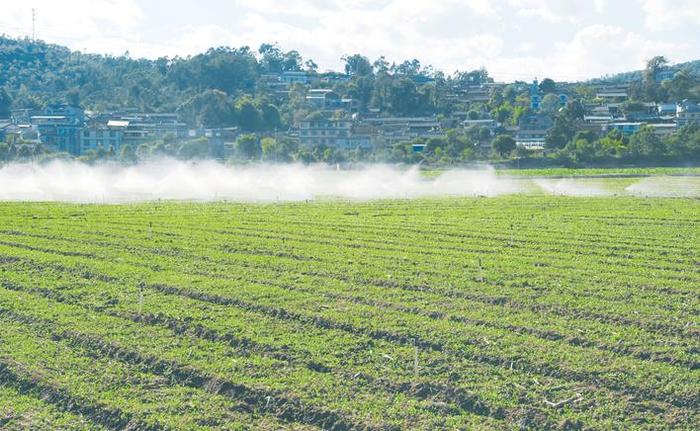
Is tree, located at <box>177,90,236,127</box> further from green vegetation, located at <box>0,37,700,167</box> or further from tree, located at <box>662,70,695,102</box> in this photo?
tree, located at <box>662,70,695,102</box>

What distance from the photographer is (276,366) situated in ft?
51.1

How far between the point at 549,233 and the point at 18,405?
2256cm

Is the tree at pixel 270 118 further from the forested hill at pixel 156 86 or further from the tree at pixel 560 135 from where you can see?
the tree at pixel 560 135

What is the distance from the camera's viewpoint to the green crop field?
13.7 m

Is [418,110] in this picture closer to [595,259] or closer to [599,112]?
[599,112]

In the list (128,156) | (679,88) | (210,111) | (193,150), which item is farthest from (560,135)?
(210,111)

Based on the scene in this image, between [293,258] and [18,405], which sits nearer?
[18,405]

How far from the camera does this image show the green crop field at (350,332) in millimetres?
13742

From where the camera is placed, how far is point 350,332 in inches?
703

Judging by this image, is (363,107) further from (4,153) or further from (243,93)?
(4,153)

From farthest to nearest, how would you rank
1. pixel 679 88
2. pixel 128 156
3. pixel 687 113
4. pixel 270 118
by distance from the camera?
1. pixel 679 88
2. pixel 270 118
3. pixel 687 113
4. pixel 128 156

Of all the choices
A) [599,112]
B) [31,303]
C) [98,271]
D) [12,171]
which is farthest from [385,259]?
[599,112]

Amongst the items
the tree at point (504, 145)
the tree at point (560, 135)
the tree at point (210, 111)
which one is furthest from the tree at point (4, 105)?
the tree at point (560, 135)

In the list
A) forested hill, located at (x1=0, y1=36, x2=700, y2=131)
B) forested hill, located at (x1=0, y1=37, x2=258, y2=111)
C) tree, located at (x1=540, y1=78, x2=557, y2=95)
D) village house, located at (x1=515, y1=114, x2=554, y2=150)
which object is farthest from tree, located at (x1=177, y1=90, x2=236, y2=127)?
tree, located at (x1=540, y1=78, x2=557, y2=95)
